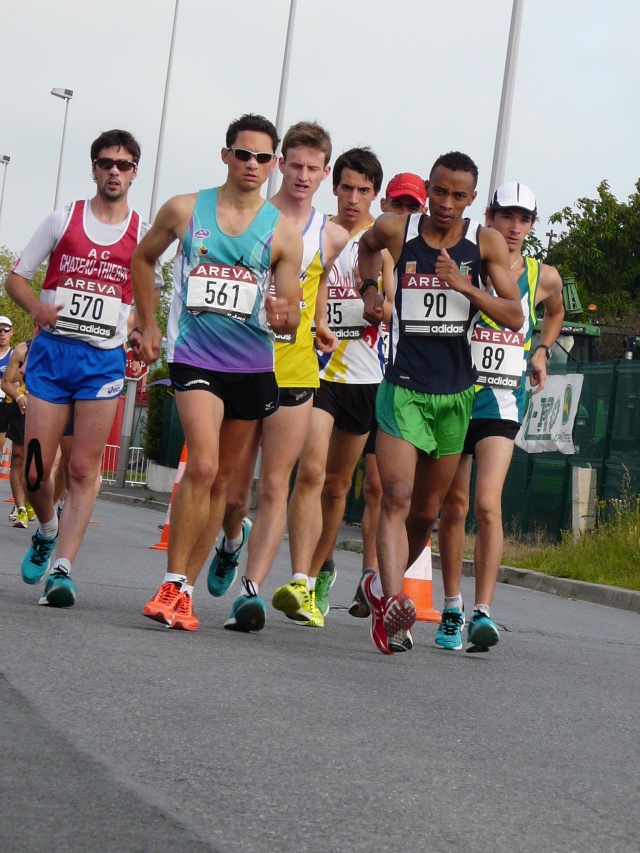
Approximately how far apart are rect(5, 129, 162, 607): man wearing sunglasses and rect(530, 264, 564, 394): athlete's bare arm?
2137mm

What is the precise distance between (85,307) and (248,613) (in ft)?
5.66

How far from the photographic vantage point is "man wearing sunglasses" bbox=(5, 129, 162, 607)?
788cm

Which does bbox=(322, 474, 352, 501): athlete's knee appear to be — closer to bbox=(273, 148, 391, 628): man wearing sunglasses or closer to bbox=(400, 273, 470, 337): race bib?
bbox=(273, 148, 391, 628): man wearing sunglasses

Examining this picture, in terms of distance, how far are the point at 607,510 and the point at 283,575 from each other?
7.14 meters

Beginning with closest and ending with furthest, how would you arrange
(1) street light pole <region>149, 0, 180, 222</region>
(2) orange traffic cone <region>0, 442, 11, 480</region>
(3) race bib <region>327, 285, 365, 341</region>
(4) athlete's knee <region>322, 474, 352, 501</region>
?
(3) race bib <region>327, 285, 365, 341</region>
(4) athlete's knee <region>322, 474, 352, 501</region>
(2) orange traffic cone <region>0, 442, 11, 480</region>
(1) street light pole <region>149, 0, 180, 222</region>

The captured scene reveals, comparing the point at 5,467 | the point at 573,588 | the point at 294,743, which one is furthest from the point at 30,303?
the point at 5,467

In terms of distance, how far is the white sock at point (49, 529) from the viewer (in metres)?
8.27

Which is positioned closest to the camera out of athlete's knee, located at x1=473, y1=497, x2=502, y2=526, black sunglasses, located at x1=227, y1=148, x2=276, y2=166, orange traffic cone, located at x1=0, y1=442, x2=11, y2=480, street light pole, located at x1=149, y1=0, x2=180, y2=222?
black sunglasses, located at x1=227, y1=148, x2=276, y2=166

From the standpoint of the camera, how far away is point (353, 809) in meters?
3.82

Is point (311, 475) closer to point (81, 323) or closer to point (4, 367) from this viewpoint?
point (81, 323)

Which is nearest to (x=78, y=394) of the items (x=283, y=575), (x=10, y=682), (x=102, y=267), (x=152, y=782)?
(x=102, y=267)

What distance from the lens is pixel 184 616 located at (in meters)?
7.03

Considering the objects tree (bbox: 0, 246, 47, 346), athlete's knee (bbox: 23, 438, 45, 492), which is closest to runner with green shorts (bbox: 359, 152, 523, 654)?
athlete's knee (bbox: 23, 438, 45, 492)

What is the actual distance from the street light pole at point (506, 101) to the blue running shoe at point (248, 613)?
14971 millimetres
